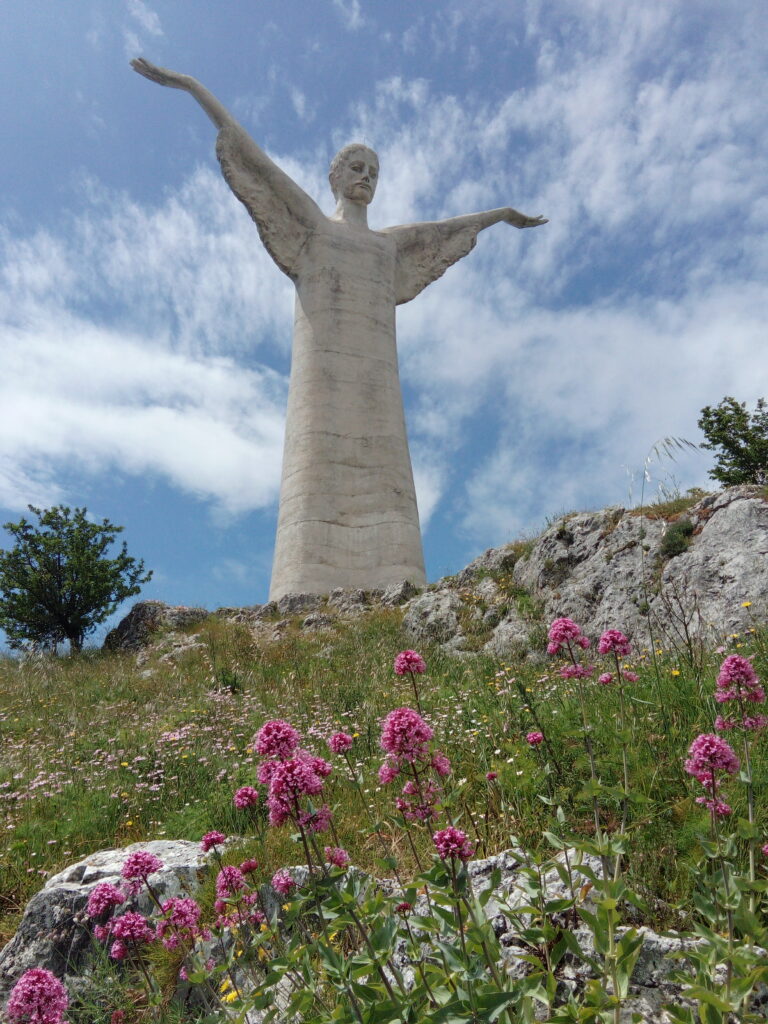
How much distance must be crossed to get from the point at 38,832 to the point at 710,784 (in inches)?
188

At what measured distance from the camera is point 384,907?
2301 millimetres

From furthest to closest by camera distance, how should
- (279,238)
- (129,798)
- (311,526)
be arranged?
(279,238) → (311,526) → (129,798)

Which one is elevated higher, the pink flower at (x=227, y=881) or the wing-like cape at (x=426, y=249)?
the wing-like cape at (x=426, y=249)

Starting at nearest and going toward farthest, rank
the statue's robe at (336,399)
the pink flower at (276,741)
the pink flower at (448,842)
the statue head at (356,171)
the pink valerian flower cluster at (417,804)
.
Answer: the pink flower at (448,842) < the pink flower at (276,741) < the pink valerian flower cluster at (417,804) < the statue's robe at (336,399) < the statue head at (356,171)

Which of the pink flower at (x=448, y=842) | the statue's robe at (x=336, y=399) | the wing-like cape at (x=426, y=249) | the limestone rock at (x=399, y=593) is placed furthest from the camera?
the wing-like cape at (x=426, y=249)

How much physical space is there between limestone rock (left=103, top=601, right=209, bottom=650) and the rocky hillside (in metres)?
1.96

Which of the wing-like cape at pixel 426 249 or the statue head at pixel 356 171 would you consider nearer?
the statue head at pixel 356 171

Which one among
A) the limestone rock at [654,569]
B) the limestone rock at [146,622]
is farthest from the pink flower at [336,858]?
the limestone rock at [146,622]

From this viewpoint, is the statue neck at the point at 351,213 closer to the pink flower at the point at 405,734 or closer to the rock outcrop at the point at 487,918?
the rock outcrop at the point at 487,918

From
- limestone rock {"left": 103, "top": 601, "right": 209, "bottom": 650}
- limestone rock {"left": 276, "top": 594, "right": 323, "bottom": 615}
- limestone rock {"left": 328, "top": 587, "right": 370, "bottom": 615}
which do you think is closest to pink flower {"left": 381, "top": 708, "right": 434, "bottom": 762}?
limestone rock {"left": 328, "top": 587, "right": 370, "bottom": 615}

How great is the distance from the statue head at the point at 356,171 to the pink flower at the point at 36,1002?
20.0m

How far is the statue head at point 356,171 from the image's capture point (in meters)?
19.1

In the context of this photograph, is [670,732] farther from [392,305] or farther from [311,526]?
[392,305]

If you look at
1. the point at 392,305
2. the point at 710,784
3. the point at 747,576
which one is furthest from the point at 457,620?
the point at 392,305
